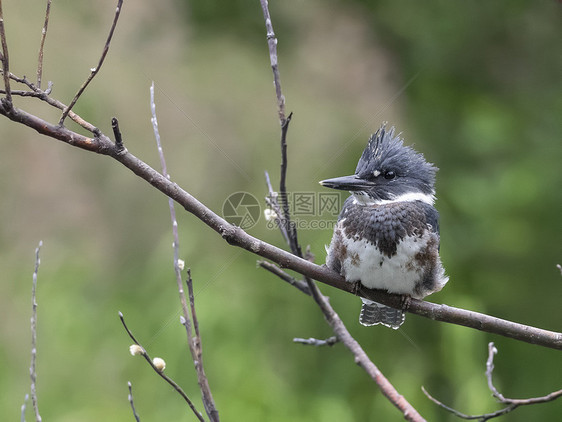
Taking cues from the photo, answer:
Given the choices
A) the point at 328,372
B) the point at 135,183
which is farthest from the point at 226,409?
the point at 135,183

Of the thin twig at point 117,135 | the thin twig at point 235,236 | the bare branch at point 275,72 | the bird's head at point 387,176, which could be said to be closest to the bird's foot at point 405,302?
the thin twig at point 235,236

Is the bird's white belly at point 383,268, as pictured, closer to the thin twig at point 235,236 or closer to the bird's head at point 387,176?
the thin twig at point 235,236

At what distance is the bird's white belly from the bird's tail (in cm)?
39

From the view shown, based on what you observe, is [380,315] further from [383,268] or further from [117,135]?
[117,135]

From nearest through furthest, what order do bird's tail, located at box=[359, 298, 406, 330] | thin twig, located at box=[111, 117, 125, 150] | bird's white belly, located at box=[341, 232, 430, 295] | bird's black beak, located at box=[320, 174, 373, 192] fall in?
1. thin twig, located at box=[111, 117, 125, 150]
2. bird's white belly, located at box=[341, 232, 430, 295]
3. bird's black beak, located at box=[320, 174, 373, 192]
4. bird's tail, located at box=[359, 298, 406, 330]

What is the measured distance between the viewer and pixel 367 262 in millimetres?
1886

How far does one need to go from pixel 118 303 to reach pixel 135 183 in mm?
661

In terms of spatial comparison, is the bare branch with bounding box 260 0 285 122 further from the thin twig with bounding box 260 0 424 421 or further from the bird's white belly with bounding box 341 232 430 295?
the bird's white belly with bounding box 341 232 430 295

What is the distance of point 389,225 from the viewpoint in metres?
1.96

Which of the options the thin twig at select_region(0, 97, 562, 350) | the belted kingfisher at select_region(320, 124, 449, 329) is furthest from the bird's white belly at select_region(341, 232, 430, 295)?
the thin twig at select_region(0, 97, 562, 350)

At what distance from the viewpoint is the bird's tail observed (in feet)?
7.53

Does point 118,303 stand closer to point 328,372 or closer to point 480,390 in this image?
point 328,372

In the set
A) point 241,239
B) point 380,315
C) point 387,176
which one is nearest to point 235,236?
point 241,239

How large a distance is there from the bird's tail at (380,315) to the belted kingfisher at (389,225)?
294 mm
